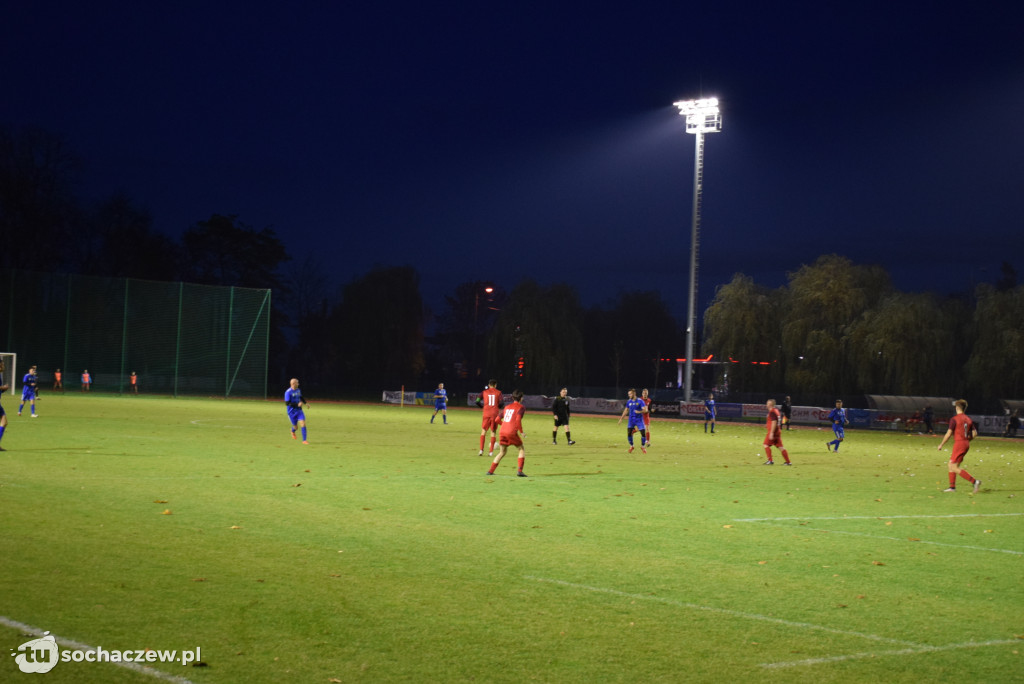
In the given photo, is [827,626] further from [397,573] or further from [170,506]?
[170,506]

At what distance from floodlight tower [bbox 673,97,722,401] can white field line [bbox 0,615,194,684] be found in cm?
4760

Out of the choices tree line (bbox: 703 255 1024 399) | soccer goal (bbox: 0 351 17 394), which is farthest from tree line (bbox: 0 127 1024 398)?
soccer goal (bbox: 0 351 17 394)

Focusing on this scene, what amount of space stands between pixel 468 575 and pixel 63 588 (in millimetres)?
3498

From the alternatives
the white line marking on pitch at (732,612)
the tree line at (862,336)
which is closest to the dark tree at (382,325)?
the tree line at (862,336)

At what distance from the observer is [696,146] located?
54.9 m

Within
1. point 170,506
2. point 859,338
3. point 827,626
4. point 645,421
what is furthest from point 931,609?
point 859,338

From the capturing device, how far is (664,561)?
10320 mm

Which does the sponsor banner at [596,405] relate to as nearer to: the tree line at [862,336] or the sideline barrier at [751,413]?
the sideline barrier at [751,413]

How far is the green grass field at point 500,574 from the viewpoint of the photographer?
21.8ft

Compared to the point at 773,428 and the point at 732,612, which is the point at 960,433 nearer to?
the point at 773,428

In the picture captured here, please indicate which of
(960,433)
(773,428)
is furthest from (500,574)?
(773,428)

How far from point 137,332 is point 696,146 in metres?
39.0

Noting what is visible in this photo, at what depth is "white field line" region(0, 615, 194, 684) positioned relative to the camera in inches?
234

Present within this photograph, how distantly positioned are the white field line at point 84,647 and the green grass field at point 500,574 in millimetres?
47
